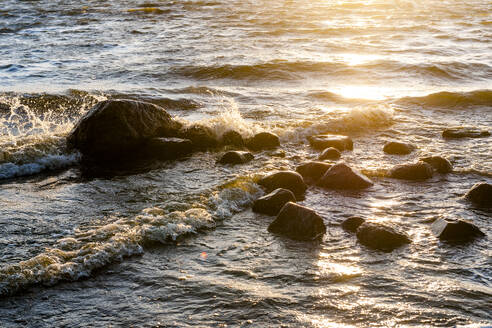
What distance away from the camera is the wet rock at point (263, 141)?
8172 mm

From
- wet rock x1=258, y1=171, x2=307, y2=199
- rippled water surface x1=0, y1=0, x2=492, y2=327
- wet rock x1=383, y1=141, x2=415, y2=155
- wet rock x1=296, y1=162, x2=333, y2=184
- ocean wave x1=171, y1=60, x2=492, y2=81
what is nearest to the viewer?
rippled water surface x1=0, y1=0, x2=492, y2=327

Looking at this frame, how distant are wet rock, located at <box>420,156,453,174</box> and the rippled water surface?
16 centimetres

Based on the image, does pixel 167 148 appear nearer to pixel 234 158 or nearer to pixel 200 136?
pixel 200 136

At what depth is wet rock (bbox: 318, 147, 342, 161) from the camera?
7.55 metres

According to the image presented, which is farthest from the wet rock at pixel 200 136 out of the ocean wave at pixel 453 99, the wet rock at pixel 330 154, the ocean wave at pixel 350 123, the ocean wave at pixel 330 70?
the ocean wave at pixel 330 70

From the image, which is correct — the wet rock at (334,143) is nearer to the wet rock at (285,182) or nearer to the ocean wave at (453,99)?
the wet rock at (285,182)

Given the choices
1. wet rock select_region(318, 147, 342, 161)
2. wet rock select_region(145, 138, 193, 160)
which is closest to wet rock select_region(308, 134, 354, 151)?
wet rock select_region(318, 147, 342, 161)

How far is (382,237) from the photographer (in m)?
4.75

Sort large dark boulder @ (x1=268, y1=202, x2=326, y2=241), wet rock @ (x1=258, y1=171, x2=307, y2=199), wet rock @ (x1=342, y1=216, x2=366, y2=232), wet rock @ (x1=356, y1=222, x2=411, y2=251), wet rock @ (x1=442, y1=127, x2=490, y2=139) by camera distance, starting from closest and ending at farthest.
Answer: wet rock @ (x1=356, y1=222, x2=411, y2=251)
large dark boulder @ (x1=268, y1=202, x2=326, y2=241)
wet rock @ (x1=342, y1=216, x2=366, y2=232)
wet rock @ (x1=258, y1=171, x2=307, y2=199)
wet rock @ (x1=442, y1=127, x2=490, y2=139)

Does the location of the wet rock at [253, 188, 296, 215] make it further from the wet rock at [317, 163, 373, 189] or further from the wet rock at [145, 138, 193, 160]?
the wet rock at [145, 138, 193, 160]

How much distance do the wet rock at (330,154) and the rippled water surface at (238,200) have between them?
21cm

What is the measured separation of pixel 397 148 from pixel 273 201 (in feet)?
9.59

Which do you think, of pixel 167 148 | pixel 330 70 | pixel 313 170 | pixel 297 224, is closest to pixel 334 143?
pixel 313 170

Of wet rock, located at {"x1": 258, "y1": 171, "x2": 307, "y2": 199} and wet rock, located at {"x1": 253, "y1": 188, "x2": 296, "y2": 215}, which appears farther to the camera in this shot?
wet rock, located at {"x1": 258, "y1": 171, "x2": 307, "y2": 199}
